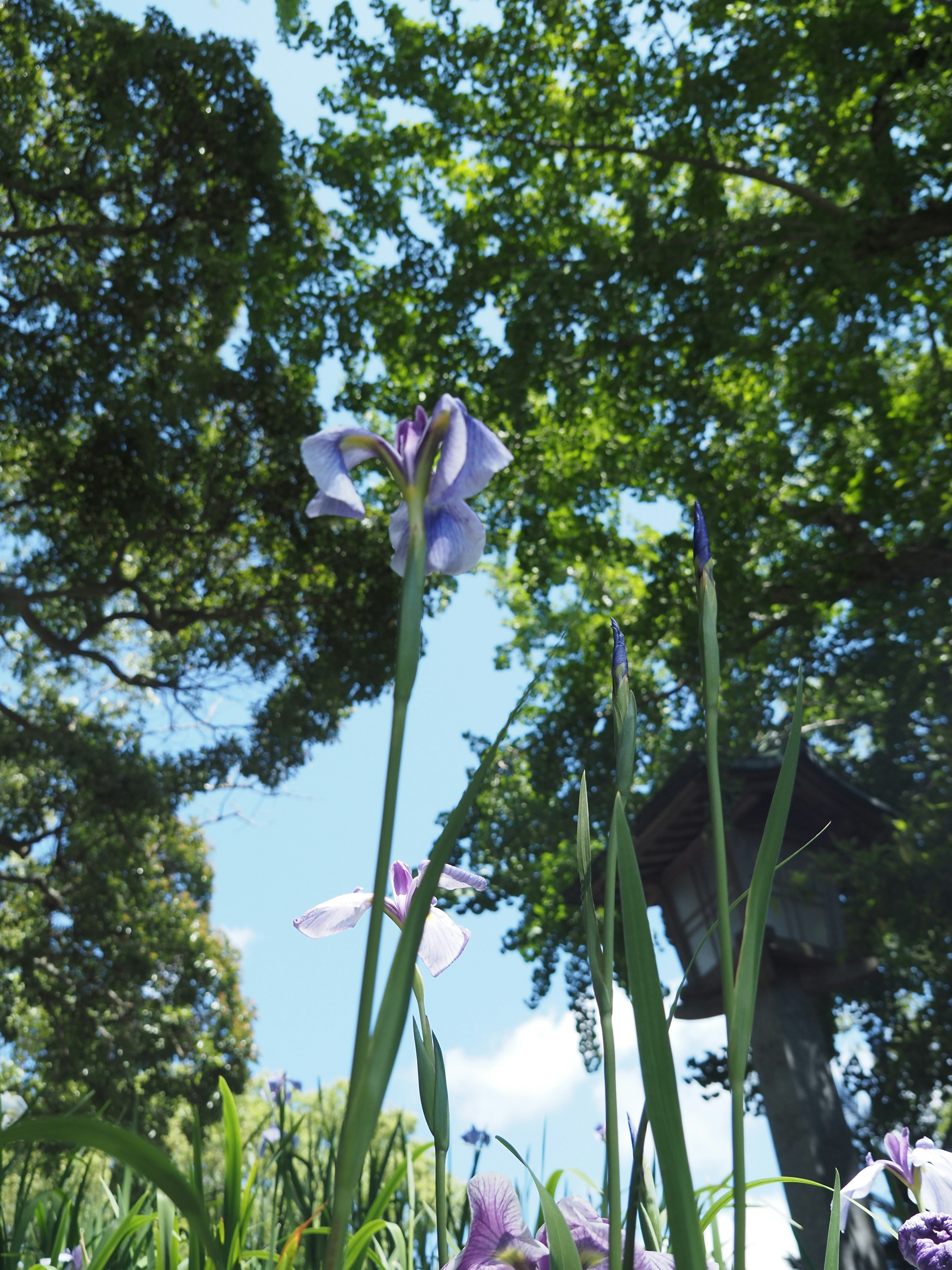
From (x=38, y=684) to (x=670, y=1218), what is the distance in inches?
476

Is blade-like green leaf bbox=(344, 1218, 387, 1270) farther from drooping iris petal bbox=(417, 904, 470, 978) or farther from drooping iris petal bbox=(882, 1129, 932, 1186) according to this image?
drooping iris petal bbox=(882, 1129, 932, 1186)

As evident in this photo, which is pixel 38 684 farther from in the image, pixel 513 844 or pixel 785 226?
pixel 785 226

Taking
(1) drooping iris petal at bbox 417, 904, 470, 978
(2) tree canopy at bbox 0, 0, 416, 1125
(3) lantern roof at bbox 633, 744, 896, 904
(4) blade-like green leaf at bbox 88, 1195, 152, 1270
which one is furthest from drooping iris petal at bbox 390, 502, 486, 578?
(2) tree canopy at bbox 0, 0, 416, 1125

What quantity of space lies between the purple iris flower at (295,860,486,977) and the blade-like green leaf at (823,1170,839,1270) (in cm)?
39

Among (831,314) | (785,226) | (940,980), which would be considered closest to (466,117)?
(785,226)

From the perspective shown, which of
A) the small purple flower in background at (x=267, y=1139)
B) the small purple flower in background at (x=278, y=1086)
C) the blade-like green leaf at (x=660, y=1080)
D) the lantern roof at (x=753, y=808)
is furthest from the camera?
the lantern roof at (x=753, y=808)

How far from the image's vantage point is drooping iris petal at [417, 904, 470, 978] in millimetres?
908

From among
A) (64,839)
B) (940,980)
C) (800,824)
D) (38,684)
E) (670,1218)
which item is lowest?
(670,1218)

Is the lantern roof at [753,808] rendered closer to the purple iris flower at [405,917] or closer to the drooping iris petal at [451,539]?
the purple iris flower at [405,917]

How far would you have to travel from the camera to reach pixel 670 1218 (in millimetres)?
521

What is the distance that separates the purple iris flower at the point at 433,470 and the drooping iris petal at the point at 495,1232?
544 millimetres

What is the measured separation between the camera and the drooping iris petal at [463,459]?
69cm

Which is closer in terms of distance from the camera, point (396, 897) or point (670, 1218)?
point (670, 1218)

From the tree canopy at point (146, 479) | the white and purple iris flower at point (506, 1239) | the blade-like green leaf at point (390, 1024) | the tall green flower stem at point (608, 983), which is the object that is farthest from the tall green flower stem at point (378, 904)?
the tree canopy at point (146, 479)
